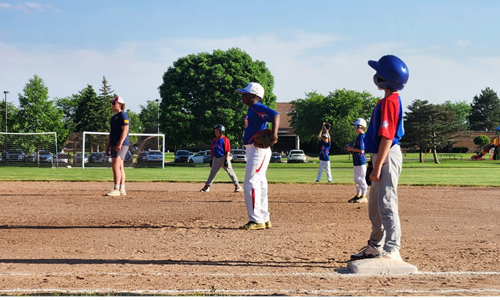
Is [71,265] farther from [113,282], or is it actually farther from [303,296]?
[303,296]

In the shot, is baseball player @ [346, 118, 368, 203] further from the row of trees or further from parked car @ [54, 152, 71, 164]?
the row of trees

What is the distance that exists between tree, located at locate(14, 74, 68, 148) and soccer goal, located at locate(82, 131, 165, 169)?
17540 millimetres

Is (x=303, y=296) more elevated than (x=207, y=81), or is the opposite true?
(x=207, y=81)

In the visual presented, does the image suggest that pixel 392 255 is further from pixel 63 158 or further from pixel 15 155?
pixel 15 155

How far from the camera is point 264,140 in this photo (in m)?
7.96

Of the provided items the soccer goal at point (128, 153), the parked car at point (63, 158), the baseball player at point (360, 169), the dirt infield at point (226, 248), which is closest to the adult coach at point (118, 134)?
the dirt infield at point (226, 248)

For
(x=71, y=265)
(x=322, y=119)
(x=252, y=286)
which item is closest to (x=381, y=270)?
(x=252, y=286)

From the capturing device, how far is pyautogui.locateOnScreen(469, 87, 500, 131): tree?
132125 mm

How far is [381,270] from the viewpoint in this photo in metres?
5.32

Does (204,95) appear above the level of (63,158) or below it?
above

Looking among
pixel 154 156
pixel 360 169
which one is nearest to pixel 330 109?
pixel 154 156

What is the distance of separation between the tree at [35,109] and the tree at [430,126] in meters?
41.9

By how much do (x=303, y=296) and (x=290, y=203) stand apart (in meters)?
8.46

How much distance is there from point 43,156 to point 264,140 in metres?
37.5
